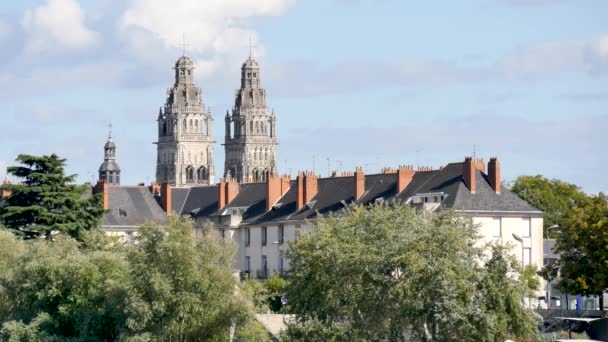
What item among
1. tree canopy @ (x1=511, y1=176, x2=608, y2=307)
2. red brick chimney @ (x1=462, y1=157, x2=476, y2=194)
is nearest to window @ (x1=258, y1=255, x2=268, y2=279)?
red brick chimney @ (x1=462, y1=157, x2=476, y2=194)

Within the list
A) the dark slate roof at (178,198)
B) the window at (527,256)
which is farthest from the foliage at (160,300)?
the dark slate roof at (178,198)

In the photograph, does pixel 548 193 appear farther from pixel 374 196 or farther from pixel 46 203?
pixel 46 203

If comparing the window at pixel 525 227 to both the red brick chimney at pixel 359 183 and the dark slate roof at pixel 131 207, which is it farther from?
the dark slate roof at pixel 131 207

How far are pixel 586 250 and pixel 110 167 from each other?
101 meters

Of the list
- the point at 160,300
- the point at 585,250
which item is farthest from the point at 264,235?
the point at 160,300

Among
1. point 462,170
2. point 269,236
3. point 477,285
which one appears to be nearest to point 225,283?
point 477,285

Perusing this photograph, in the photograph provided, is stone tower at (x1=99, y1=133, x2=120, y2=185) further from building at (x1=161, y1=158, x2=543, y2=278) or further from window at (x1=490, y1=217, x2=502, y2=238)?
window at (x1=490, y1=217, x2=502, y2=238)

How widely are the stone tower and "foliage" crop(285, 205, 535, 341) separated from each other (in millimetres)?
108883

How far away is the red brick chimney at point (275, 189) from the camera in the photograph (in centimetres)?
12338

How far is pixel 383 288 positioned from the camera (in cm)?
6862

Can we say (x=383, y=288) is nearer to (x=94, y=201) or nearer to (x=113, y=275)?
(x=113, y=275)

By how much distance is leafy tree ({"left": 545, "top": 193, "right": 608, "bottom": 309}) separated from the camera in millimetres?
90875

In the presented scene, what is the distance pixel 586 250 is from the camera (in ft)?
302

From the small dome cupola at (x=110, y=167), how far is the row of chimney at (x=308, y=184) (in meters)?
46.5
